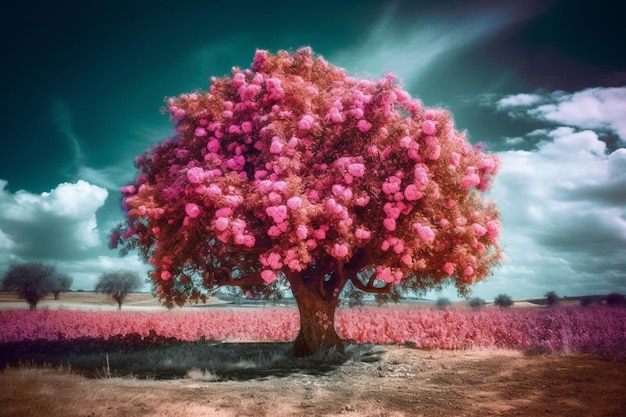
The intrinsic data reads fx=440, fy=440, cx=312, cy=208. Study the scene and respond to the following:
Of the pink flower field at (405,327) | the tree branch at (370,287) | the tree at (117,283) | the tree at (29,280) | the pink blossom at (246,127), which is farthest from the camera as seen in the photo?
the tree at (117,283)

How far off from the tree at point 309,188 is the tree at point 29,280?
2726 centimetres

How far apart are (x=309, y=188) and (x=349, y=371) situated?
5.11 metres

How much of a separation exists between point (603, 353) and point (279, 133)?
11145 mm

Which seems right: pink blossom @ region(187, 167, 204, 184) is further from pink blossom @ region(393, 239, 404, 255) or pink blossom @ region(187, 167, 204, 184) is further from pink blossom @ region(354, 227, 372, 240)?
pink blossom @ region(393, 239, 404, 255)

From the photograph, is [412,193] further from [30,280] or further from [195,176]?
[30,280]

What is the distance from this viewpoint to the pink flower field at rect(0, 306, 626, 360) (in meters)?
15.1

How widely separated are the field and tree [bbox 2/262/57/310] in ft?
52.8

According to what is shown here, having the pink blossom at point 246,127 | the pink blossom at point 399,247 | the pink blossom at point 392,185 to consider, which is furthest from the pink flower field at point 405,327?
the pink blossom at point 246,127

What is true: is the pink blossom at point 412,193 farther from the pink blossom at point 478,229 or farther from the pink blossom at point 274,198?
the pink blossom at point 274,198

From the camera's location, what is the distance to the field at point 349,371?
798cm

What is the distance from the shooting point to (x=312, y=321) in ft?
49.3

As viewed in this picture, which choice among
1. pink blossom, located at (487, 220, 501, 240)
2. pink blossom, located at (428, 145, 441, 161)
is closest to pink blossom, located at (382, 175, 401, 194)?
pink blossom, located at (428, 145, 441, 161)

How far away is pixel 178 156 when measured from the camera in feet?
45.5

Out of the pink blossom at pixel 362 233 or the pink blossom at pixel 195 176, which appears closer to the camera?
the pink blossom at pixel 362 233
